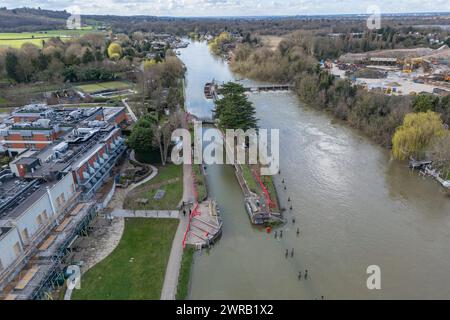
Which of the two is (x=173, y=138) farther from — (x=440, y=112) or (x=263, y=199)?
(x=440, y=112)

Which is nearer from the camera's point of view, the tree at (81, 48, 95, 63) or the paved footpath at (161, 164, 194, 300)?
the paved footpath at (161, 164, 194, 300)

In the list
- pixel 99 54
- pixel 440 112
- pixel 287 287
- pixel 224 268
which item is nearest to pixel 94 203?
pixel 224 268

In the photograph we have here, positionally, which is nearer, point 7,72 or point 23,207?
point 23,207

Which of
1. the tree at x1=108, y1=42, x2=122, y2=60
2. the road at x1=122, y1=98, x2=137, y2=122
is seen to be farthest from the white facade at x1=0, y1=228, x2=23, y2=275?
the tree at x1=108, y1=42, x2=122, y2=60

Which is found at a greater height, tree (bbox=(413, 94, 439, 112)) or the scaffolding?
tree (bbox=(413, 94, 439, 112))

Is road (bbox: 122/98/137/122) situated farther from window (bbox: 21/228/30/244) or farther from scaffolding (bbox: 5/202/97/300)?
window (bbox: 21/228/30/244)

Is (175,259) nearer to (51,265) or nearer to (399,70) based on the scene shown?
(51,265)

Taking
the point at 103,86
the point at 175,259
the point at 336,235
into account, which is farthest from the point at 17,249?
the point at 103,86

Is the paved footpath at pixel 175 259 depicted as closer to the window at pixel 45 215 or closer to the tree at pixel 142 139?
the tree at pixel 142 139
